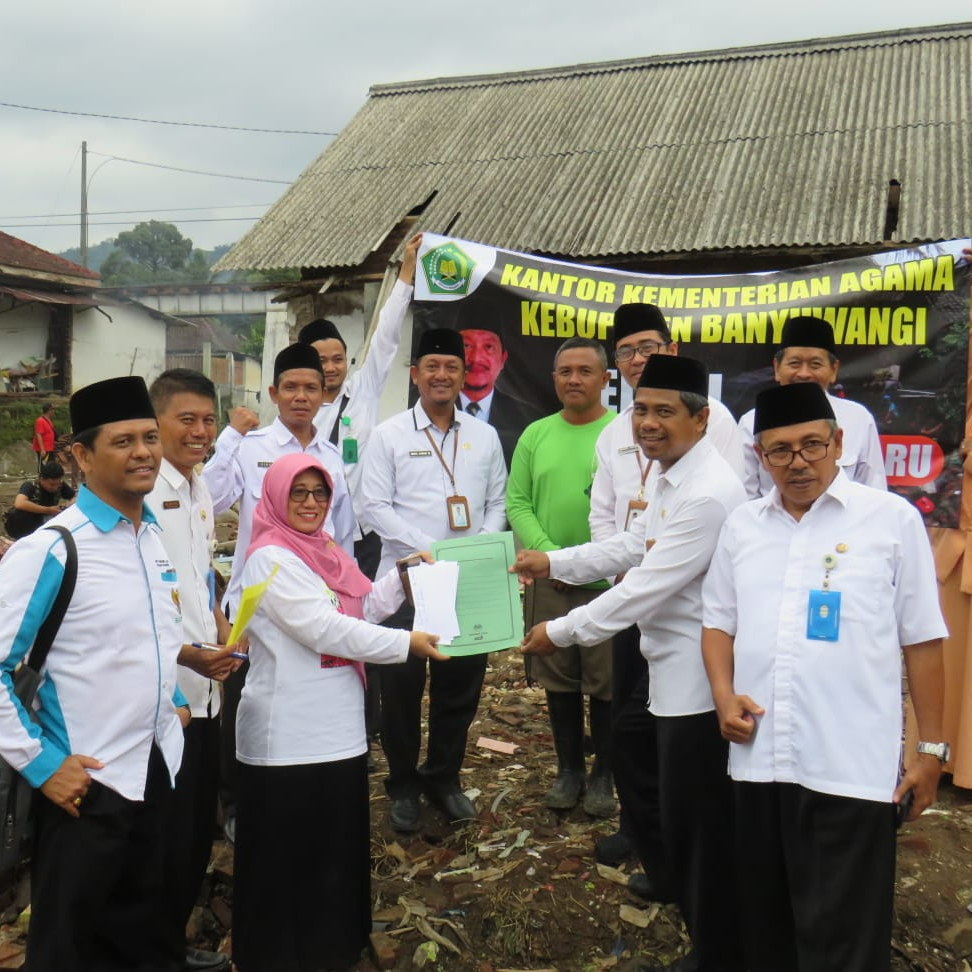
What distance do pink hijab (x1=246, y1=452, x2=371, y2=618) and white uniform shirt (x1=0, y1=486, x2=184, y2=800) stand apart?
1.81 feet

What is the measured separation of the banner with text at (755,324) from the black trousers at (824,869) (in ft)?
10.8

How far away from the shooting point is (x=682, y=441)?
3660mm

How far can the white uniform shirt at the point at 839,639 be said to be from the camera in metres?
2.79

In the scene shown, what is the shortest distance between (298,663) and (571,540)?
2020 millimetres

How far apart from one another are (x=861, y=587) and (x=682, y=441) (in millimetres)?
1042

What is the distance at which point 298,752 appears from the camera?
344cm

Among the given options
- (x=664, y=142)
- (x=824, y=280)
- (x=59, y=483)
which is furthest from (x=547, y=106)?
(x=824, y=280)

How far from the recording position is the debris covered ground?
3799mm

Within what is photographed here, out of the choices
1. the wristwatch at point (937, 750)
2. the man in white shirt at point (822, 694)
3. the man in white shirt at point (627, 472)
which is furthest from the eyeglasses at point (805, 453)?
the man in white shirt at point (627, 472)

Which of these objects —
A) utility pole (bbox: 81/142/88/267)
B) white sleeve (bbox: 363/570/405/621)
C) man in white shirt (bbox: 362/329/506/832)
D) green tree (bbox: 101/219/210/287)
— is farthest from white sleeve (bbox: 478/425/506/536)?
green tree (bbox: 101/219/210/287)

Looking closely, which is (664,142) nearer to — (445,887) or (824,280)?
(824,280)

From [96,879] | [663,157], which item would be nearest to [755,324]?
[96,879]

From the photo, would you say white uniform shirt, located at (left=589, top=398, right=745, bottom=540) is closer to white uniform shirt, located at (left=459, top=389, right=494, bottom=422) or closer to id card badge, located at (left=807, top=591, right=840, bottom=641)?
id card badge, located at (left=807, top=591, right=840, bottom=641)

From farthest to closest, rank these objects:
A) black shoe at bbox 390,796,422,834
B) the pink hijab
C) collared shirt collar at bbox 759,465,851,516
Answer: black shoe at bbox 390,796,422,834 → the pink hijab → collared shirt collar at bbox 759,465,851,516
